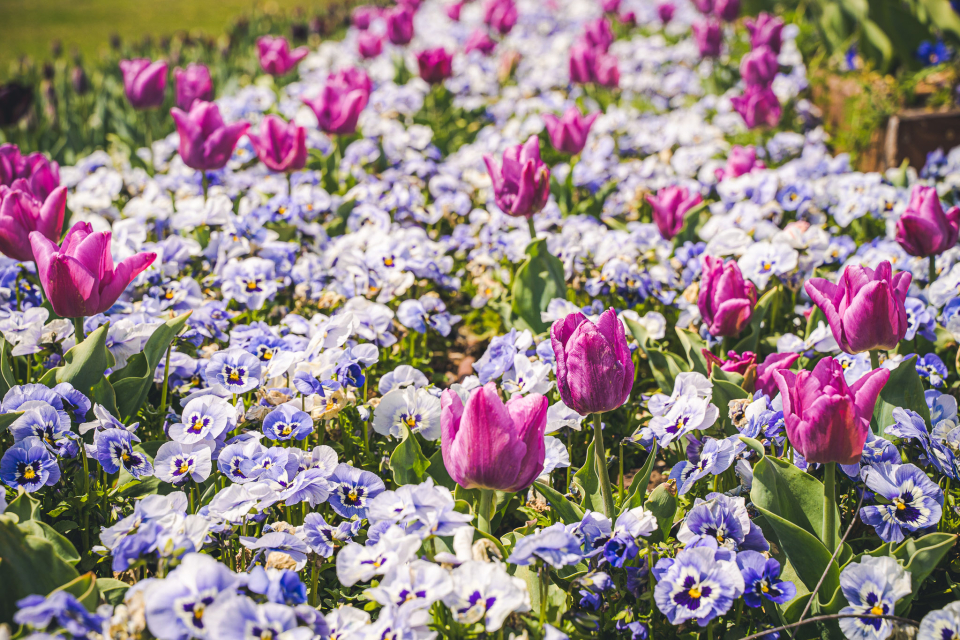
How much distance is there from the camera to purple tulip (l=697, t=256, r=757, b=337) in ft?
6.09

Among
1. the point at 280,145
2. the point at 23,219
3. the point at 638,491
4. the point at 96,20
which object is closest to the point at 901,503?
the point at 638,491

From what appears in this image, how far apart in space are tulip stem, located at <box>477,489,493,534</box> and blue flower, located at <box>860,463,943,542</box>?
742 mm

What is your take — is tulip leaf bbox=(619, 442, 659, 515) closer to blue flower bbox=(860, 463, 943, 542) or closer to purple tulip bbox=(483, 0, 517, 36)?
blue flower bbox=(860, 463, 943, 542)

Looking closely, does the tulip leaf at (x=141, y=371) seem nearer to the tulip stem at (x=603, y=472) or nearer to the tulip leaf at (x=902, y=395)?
the tulip stem at (x=603, y=472)

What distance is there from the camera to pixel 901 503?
141 centimetres

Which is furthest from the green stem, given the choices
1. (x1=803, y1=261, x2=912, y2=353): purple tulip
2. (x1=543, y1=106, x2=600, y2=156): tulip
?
(x1=543, y1=106, x2=600, y2=156): tulip

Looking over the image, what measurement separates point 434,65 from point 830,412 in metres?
3.36

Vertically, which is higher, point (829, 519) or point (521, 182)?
point (521, 182)

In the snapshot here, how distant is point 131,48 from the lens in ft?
21.9

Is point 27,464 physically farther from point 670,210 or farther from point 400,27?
point 400,27

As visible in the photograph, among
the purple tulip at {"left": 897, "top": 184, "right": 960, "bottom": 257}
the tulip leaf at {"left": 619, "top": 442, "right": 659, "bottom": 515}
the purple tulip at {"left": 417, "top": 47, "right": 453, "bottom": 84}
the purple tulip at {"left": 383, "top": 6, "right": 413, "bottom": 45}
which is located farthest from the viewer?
the purple tulip at {"left": 383, "top": 6, "right": 413, "bottom": 45}

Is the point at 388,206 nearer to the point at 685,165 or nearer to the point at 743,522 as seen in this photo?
the point at 685,165

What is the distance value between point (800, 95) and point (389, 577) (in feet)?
15.1

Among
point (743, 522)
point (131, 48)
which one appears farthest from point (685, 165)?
point (131, 48)
